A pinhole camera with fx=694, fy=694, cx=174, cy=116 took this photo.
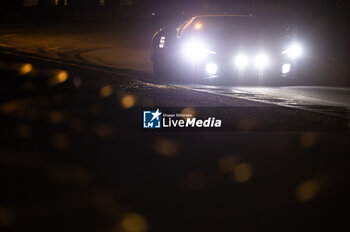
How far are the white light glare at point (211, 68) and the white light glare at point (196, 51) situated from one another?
216mm

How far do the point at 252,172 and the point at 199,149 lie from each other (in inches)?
47.1

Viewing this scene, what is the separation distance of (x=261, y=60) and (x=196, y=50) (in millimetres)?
1404

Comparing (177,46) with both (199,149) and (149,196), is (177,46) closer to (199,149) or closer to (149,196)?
(199,149)

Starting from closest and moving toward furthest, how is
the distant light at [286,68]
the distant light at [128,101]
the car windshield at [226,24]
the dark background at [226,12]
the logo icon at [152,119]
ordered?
the logo icon at [152,119], the distant light at [128,101], the distant light at [286,68], the car windshield at [226,24], the dark background at [226,12]

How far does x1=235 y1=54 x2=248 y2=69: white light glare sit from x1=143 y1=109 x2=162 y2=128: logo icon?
577 centimetres

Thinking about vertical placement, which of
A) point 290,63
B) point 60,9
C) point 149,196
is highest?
point 60,9

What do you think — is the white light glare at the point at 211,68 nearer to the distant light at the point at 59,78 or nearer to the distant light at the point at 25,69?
the distant light at the point at 59,78

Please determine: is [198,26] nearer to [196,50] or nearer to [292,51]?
[196,50]

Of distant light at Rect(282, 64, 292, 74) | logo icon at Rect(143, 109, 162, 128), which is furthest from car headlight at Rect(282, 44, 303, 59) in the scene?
logo icon at Rect(143, 109, 162, 128)

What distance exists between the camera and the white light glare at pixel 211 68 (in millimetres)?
14352

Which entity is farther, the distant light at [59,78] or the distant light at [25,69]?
the distant light at [25,69]

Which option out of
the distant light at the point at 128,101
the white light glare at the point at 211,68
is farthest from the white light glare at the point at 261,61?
the distant light at the point at 128,101

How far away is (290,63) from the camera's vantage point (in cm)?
1508

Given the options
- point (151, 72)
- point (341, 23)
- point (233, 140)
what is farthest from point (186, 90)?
point (341, 23)
